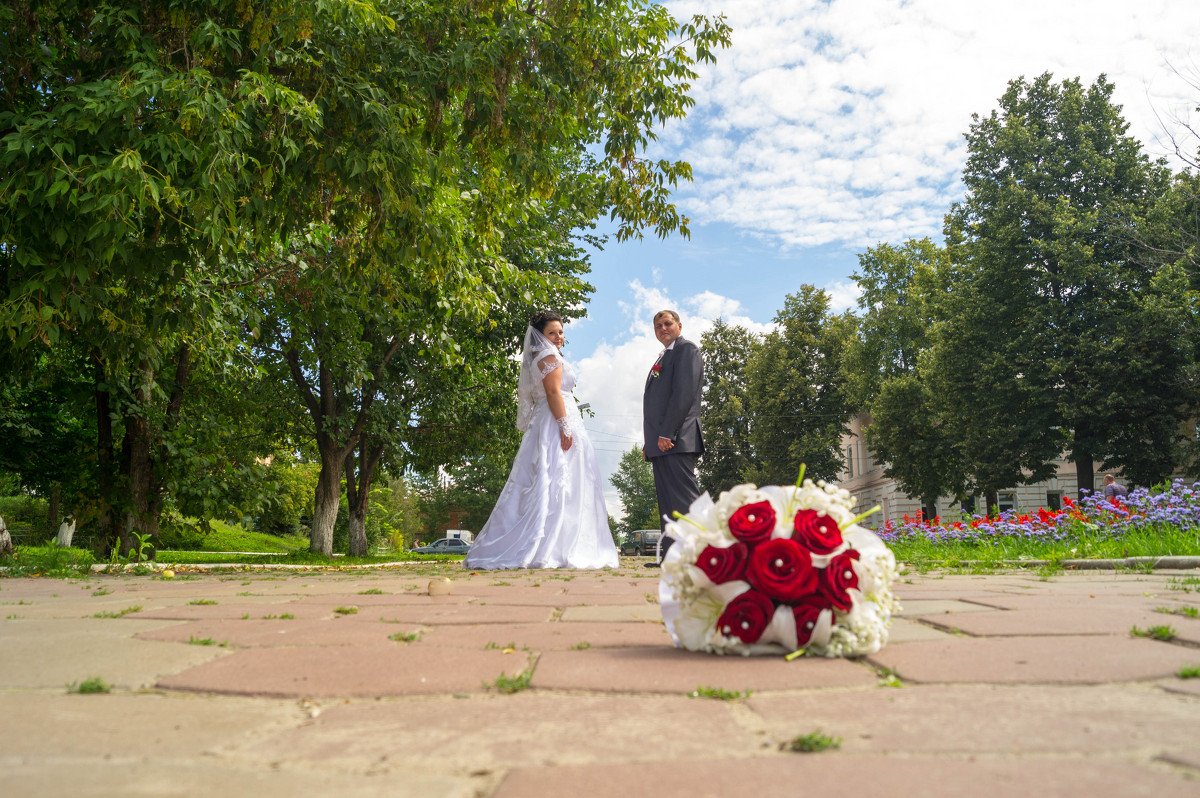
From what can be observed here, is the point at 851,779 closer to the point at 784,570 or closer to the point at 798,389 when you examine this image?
the point at 784,570

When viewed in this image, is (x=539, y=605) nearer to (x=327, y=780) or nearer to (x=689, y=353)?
(x=327, y=780)

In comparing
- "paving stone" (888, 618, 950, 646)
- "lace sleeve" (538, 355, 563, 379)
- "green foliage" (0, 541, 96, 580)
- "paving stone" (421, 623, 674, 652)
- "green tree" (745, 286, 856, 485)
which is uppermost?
"green tree" (745, 286, 856, 485)

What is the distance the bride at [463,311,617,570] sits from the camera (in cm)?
837

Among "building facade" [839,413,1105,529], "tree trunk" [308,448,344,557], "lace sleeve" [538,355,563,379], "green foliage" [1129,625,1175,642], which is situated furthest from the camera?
"building facade" [839,413,1105,529]

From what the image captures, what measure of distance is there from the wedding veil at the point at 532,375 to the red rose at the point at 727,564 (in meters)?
6.16

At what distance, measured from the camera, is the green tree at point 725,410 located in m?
50.7

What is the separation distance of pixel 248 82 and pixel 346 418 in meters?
13.6

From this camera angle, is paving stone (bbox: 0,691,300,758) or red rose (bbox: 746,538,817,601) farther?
red rose (bbox: 746,538,817,601)

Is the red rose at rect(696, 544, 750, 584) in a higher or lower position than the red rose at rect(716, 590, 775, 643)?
higher

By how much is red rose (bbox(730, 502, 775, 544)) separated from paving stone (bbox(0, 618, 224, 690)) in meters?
1.81

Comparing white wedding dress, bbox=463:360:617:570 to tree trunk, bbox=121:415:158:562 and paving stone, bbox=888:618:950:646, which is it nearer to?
paving stone, bbox=888:618:950:646

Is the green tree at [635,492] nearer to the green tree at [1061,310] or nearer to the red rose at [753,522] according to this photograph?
the green tree at [1061,310]

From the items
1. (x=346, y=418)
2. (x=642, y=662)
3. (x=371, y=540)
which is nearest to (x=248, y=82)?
(x=642, y=662)

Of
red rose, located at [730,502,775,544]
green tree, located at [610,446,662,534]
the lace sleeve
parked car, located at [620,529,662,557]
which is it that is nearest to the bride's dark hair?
the lace sleeve
